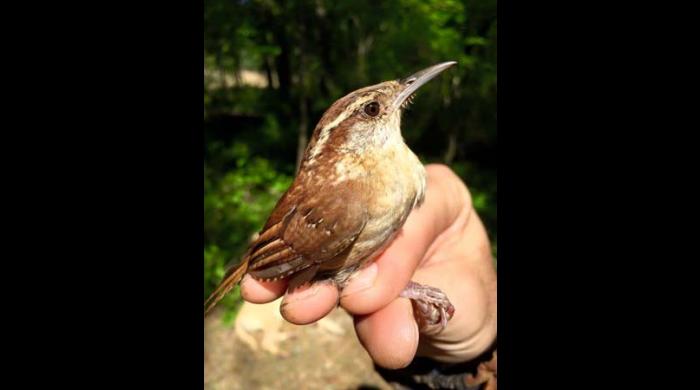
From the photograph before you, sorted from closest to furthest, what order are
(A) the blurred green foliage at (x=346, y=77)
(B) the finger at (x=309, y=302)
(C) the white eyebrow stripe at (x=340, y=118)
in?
(C) the white eyebrow stripe at (x=340, y=118) < (B) the finger at (x=309, y=302) < (A) the blurred green foliage at (x=346, y=77)

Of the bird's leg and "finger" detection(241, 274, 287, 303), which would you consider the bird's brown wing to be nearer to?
"finger" detection(241, 274, 287, 303)

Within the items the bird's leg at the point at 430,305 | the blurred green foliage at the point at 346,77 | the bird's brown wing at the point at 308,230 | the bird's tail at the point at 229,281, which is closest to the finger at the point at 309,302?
the bird's brown wing at the point at 308,230

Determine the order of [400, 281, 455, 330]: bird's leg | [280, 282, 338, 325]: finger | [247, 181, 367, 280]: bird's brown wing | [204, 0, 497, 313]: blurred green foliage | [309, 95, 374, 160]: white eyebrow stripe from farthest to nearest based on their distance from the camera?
[204, 0, 497, 313]: blurred green foliage < [400, 281, 455, 330]: bird's leg < [280, 282, 338, 325]: finger < [309, 95, 374, 160]: white eyebrow stripe < [247, 181, 367, 280]: bird's brown wing

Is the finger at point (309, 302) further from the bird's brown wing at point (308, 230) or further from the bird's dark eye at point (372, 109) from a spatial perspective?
the bird's dark eye at point (372, 109)

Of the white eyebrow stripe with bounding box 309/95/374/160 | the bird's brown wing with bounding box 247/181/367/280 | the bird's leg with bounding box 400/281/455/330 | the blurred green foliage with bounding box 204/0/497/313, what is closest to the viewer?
the bird's brown wing with bounding box 247/181/367/280

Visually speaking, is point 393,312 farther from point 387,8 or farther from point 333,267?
point 387,8

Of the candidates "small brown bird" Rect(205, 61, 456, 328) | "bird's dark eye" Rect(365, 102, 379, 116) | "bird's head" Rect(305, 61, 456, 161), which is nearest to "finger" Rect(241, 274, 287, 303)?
"small brown bird" Rect(205, 61, 456, 328)
